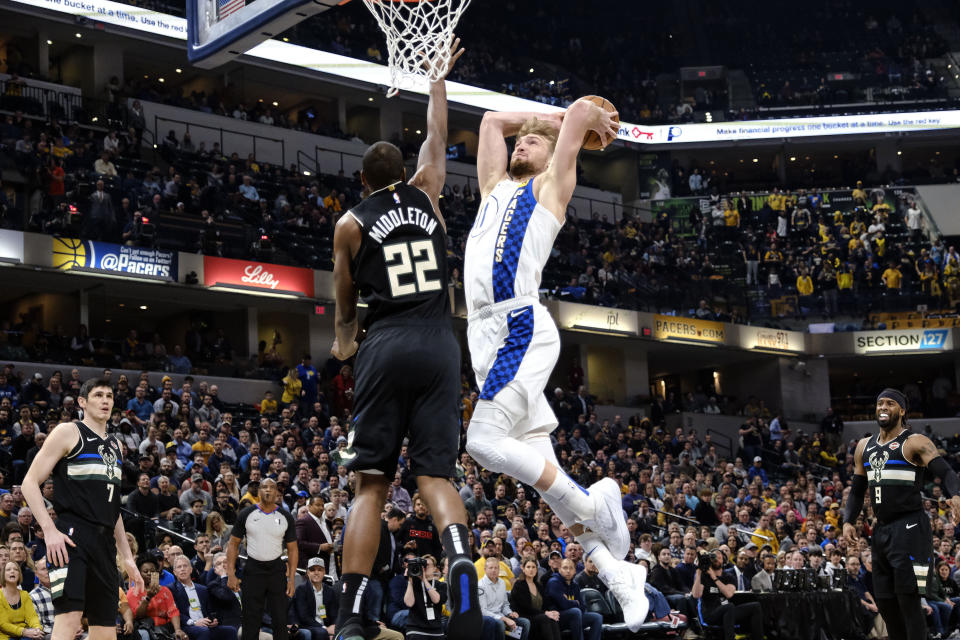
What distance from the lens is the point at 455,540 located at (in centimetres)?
525

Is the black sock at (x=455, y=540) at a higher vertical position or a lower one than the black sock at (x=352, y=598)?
higher

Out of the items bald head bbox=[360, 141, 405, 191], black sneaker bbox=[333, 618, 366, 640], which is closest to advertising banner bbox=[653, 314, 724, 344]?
bald head bbox=[360, 141, 405, 191]

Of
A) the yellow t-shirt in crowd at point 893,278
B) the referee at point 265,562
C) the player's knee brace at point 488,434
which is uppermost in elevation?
the yellow t-shirt in crowd at point 893,278

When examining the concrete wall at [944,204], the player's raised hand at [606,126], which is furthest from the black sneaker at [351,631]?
the concrete wall at [944,204]

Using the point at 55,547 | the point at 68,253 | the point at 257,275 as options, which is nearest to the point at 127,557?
the point at 55,547

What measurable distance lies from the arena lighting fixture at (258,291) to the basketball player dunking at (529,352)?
19.5 meters

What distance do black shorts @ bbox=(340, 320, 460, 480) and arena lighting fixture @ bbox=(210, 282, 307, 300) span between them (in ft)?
66.0

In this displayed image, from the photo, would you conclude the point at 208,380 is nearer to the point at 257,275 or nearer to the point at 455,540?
the point at 257,275

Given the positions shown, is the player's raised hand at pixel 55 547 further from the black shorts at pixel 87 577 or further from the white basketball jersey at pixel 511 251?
the white basketball jersey at pixel 511 251

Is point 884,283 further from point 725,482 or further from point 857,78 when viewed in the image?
point 725,482

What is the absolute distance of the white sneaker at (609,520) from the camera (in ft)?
19.5

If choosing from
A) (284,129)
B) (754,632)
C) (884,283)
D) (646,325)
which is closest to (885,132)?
(884,283)

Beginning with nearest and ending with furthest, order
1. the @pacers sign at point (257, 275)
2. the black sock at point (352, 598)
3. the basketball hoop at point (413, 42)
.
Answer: the black sock at point (352, 598) < the basketball hoop at point (413, 42) < the @pacers sign at point (257, 275)

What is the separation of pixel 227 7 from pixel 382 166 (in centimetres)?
441
